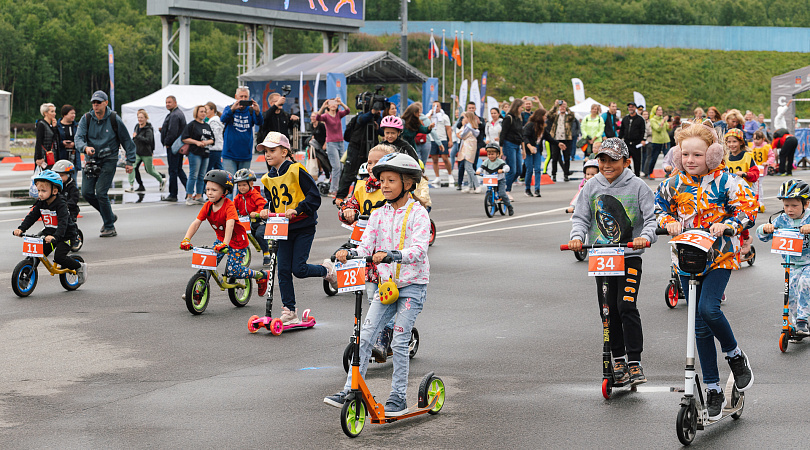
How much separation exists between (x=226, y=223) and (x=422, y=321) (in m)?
2.19

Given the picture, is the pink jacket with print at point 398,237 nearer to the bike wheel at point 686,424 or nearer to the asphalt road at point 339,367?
the asphalt road at point 339,367

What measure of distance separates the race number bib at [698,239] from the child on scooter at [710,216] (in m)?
0.16

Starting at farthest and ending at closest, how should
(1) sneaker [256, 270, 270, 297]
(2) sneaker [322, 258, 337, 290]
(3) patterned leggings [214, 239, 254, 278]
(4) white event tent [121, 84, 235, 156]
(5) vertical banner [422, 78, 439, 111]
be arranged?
(5) vertical banner [422, 78, 439, 111], (4) white event tent [121, 84, 235, 156], (1) sneaker [256, 270, 270, 297], (2) sneaker [322, 258, 337, 290], (3) patterned leggings [214, 239, 254, 278]

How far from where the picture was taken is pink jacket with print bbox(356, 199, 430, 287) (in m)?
5.87

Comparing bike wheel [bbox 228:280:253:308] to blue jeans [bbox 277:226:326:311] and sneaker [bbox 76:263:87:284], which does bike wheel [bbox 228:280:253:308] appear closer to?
blue jeans [bbox 277:226:326:311]

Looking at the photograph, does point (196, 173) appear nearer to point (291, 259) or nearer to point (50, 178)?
point (50, 178)

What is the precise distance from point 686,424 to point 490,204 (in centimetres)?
1269

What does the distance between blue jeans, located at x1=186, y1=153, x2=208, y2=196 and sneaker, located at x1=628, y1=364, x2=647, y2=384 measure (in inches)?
540

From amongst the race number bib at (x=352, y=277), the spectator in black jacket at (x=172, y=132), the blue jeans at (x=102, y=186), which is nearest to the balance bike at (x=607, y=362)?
the race number bib at (x=352, y=277)

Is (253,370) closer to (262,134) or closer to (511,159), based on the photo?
(262,134)

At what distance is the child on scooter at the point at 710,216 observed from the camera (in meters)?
5.74

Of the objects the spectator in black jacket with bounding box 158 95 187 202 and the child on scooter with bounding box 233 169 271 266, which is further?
the spectator in black jacket with bounding box 158 95 187 202

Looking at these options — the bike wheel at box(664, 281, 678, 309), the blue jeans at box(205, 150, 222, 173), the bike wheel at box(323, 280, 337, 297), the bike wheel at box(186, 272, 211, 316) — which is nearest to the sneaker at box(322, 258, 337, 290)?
the bike wheel at box(323, 280, 337, 297)

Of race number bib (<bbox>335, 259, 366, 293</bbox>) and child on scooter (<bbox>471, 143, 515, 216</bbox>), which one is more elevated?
child on scooter (<bbox>471, 143, 515, 216</bbox>)
